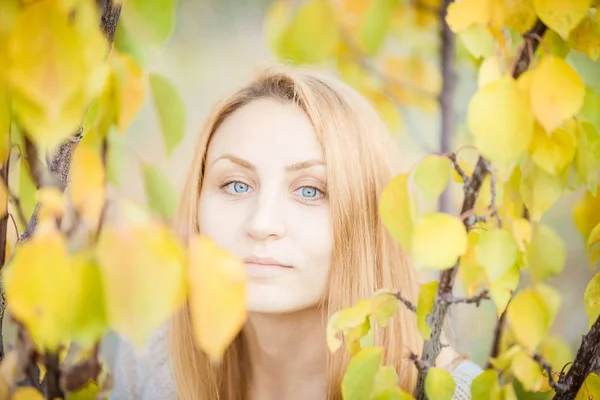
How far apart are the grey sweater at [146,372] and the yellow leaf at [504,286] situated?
0.57m

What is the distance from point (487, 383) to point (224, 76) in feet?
1.80

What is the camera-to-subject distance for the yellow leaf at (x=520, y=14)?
70cm

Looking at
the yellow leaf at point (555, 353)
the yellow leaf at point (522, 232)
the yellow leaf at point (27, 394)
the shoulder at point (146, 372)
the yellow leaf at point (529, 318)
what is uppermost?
the yellow leaf at point (522, 232)

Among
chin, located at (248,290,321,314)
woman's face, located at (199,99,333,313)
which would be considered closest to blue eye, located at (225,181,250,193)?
woman's face, located at (199,99,333,313)

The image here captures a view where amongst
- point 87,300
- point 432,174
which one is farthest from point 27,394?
point 432,174

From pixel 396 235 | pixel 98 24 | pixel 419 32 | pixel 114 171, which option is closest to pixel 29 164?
pixel 114 171

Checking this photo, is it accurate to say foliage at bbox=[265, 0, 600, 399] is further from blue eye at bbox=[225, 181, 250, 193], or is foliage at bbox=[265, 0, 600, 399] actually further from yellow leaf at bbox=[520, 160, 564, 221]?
blue eye at bbox=[225, 181, 250, 193]

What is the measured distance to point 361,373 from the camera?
72 centimetres

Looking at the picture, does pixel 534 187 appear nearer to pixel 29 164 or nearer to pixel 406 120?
pixel 406 120

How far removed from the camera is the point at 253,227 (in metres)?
0.76

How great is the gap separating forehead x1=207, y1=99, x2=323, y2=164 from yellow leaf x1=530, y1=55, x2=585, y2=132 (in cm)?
28

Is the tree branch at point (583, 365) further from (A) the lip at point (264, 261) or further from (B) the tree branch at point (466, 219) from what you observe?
(A) the lip at point (264, 261)

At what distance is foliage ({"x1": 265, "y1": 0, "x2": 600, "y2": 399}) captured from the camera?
0.64 m

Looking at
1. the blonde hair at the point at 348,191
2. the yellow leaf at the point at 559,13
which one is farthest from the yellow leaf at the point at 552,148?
the blonde hair at the point at 348,191
